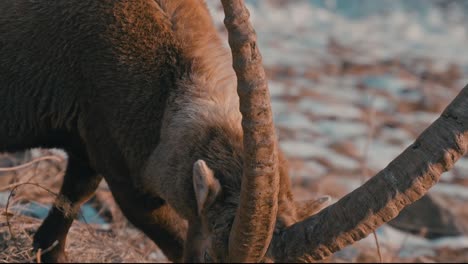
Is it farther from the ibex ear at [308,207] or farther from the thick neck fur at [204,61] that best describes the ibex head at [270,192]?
the thick neck fur at [204,61]

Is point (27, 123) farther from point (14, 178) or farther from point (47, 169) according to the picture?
point (47, 169)

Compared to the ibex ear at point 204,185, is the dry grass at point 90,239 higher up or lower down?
lower down

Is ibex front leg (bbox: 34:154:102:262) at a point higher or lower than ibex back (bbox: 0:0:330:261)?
lower

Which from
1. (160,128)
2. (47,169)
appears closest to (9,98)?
(160,128)

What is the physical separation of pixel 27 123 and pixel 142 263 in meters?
1.57

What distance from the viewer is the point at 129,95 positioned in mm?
4840

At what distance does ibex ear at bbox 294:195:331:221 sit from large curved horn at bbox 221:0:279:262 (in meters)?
0.51

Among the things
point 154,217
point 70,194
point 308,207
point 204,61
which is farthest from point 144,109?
point 308,207

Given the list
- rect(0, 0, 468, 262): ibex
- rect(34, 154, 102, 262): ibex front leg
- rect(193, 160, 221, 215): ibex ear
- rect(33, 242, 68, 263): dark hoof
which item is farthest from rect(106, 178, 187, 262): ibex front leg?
rect(33, 242, 68, 263): dark hoof

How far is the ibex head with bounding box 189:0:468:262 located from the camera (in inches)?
143

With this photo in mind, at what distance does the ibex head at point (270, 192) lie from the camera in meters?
3.62

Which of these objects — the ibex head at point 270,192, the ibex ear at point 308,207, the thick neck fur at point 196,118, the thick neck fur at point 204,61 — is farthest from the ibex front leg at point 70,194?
the ibex ear at point 308,207

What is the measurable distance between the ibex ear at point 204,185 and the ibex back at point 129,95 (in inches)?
10.2

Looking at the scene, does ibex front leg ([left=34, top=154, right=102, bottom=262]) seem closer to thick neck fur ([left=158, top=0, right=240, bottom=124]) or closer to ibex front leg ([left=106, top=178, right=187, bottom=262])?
ibex front leg ([left=106, top=178, right=187, bottom=262])
